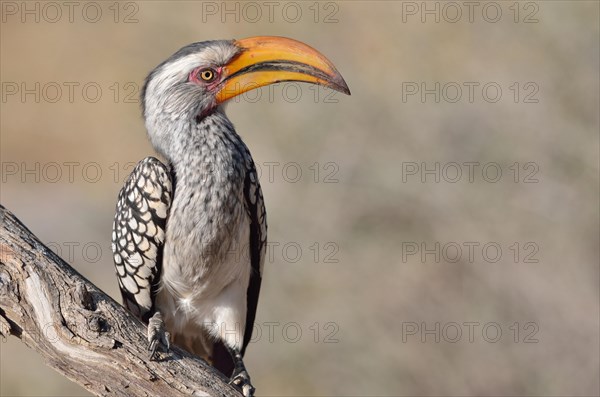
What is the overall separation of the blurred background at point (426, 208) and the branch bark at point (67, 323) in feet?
15.3

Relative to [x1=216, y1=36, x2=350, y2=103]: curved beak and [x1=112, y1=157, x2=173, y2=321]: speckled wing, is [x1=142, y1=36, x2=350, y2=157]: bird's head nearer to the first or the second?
[x1=216, y1=36, x2=350, y2=103]: curved beak

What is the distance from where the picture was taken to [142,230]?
5.18 m

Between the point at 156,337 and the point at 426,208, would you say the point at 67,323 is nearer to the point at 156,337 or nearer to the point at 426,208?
the point at 156,337

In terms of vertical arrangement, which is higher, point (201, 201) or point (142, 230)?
point (201, 201)

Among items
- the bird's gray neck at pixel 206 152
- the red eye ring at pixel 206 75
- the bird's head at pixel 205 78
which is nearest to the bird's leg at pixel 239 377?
the bird's gray neck at pixel 206 152

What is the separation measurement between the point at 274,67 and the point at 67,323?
1.99 m

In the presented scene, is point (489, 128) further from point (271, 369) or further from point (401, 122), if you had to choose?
point (271, 369)

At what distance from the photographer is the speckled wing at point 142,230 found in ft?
16.9

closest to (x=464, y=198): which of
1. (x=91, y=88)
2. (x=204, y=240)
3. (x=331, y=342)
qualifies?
(x=331, y=342)

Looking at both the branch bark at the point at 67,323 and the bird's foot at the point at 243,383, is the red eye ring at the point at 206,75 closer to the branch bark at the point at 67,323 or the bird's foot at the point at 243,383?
the branch bark at the point at 67,323

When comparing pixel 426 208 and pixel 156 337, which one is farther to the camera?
pixel 426 208

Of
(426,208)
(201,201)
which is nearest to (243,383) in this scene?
(201,201)

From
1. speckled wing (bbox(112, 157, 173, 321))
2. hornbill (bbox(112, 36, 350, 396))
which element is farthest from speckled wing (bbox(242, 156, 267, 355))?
speckled wing (bbox(112, 157, 173, 321))

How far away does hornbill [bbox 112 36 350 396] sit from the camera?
5156 millimetres
